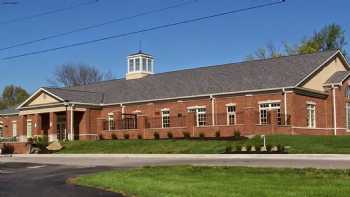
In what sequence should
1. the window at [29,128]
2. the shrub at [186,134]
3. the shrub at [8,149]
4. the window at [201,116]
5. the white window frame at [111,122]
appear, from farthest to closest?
the window at [29,128] < the white window frame at [111,122] < the shrub at [8,149] < the window at [201,116] < the shrub at [186,134]

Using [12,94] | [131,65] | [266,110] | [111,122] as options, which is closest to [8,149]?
[111,122]

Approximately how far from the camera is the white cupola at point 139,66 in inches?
2359

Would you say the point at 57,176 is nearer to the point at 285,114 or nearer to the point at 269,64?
the point at 285,114

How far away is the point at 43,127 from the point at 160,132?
1564 cm

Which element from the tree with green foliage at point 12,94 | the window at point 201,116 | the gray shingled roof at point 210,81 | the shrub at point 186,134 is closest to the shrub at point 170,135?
the shrub at point 186,134

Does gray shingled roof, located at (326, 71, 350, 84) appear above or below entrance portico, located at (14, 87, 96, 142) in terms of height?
above

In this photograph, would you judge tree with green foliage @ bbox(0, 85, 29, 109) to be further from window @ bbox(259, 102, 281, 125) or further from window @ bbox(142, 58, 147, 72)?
window @ bbox(259, 102, 281, 125)

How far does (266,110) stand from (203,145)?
27.4 ft

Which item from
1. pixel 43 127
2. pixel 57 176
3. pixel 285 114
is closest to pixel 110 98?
pixel 43 127

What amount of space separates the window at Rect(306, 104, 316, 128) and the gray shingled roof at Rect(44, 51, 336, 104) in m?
2.90

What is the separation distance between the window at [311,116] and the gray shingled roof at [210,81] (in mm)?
2901

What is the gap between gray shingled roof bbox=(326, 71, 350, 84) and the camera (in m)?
44.6

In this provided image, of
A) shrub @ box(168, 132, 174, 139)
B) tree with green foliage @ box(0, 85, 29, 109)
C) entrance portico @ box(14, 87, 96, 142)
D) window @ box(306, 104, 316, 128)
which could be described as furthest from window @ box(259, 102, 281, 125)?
tree with green foliage @ box(0, 85, 29, 109)

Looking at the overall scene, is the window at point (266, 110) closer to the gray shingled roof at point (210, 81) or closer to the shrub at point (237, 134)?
the gray shingled roof at point (210, 81)
